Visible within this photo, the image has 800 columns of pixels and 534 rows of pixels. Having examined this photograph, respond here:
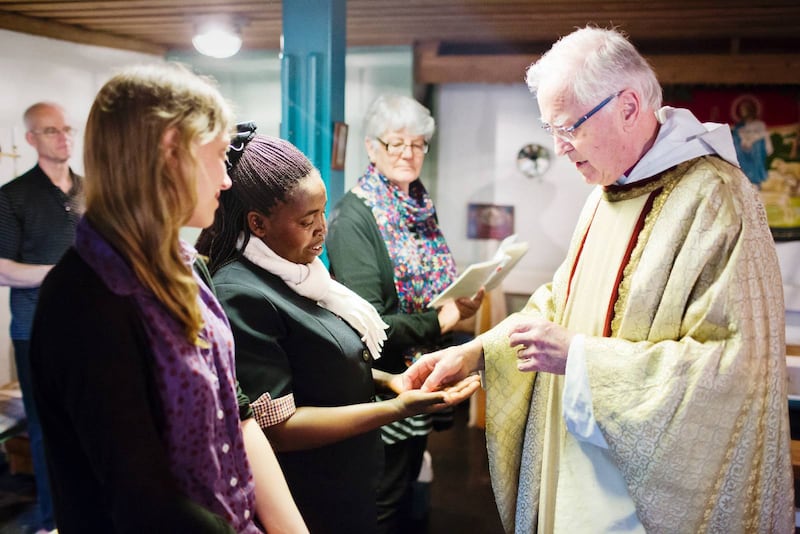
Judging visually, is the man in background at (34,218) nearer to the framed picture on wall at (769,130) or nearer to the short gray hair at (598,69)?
the short gray hair at (598,69)

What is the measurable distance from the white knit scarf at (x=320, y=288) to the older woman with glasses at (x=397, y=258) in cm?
68

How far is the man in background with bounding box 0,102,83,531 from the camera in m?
2.22

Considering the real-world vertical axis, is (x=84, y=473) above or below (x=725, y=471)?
above

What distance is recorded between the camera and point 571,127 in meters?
1.58

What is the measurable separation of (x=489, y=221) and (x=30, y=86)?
3.25 metres

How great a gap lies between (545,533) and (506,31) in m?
3.04

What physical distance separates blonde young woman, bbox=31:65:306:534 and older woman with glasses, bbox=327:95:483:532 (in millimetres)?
1356

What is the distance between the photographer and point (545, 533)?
1.80 metres

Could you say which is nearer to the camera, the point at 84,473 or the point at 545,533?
the point at 84,473

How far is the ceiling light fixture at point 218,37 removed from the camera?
3.52 metres

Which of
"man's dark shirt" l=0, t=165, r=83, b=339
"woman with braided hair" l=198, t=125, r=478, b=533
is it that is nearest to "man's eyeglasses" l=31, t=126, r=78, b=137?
"man's dark shirt" l=0, t=165, r=83, b=339

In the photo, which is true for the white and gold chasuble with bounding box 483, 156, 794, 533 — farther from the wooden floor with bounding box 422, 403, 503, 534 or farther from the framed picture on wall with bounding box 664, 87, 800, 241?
the framed picture on wall with bounding box 664, 87, 800, 241

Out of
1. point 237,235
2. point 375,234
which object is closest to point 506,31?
point 375,234

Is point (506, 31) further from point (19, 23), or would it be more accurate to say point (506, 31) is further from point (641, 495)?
point (641, 495)
